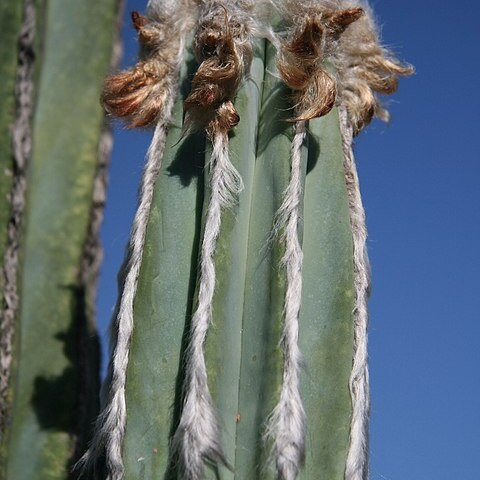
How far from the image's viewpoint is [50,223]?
248 cm

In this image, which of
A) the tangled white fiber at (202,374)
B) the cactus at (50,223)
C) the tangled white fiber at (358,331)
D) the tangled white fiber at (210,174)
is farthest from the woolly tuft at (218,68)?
the cactus at (50,223)

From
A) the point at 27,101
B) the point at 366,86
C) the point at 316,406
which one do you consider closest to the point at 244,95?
the point at 366,86

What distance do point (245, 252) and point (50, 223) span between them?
57 cm

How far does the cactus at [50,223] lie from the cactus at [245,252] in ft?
0.73

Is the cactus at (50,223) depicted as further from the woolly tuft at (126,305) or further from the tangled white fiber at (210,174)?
the tangled white fiber at (210,174)

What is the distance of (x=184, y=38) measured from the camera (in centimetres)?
231

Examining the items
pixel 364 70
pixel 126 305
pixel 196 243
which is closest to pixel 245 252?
pixel 196 243

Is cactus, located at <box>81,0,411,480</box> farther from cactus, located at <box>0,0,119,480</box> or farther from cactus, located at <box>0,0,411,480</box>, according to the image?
cactus, located at <box>0,0,119,480</box>

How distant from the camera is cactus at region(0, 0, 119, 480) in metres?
2.30

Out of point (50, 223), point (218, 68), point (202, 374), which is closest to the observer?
point (202, 374)

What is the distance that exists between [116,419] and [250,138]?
0.58 meters

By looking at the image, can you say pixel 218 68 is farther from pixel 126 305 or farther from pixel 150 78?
pixel 126 305

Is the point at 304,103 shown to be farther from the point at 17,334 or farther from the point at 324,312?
the point at 17,334

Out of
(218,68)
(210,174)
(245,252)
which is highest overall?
(218,68)
